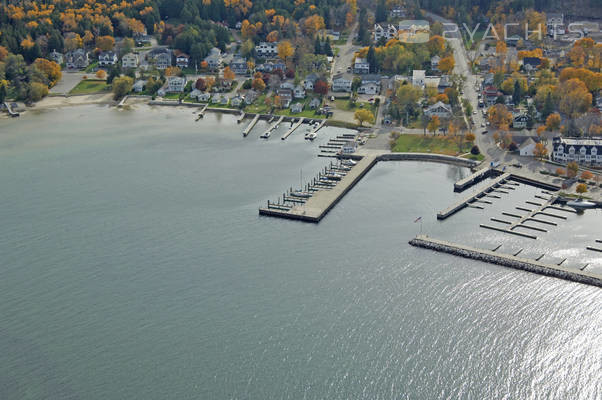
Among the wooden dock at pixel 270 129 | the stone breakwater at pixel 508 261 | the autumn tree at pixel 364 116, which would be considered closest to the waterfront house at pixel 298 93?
the wooden dock at pixel 270 129

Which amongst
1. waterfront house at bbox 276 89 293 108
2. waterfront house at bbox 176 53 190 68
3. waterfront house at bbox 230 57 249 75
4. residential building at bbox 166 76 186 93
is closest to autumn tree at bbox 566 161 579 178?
waterfront house at bbox 276 89 293 108

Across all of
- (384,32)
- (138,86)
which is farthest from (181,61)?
(384,32)

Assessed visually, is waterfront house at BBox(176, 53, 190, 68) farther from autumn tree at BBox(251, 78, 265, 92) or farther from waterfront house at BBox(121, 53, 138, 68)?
autumn tree at BBox(251, 78, 265, 92)

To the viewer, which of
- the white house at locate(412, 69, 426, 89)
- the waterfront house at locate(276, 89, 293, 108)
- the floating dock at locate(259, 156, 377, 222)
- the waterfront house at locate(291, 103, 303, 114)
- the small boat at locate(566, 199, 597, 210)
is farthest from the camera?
the white house at locate(412, 69, 426, 89)

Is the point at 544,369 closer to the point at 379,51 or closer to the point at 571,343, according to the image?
the point at 571,343

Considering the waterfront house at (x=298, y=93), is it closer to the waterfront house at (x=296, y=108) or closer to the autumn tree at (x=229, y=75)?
the waterfront house at (x=296, y=108)

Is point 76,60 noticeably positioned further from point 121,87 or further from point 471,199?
point 471,199
